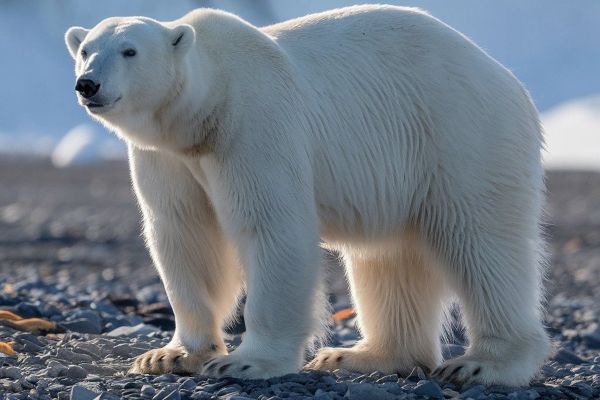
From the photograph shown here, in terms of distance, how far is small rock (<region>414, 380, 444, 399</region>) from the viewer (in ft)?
13.9

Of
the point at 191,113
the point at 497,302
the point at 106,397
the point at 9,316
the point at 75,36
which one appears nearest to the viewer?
the point at 106,397

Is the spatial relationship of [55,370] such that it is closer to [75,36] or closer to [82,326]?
[75,36]

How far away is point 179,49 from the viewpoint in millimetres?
4363

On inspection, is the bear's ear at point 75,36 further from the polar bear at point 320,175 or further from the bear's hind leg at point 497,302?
the bear's hind leg at point 497,302

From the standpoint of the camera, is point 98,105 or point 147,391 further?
point 98,105

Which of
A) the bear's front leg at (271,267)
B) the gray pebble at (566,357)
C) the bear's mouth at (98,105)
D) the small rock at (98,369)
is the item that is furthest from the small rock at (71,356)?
the gray pebble at (566,357)

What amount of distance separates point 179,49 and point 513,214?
1461 millimetres

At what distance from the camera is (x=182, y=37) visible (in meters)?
4.37

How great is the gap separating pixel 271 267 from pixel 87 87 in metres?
0.89

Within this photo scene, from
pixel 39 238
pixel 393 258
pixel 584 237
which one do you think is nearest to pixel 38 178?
pixel 39 238

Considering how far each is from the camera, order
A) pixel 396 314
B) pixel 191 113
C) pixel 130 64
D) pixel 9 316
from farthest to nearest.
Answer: pixel 9 316, pixel 396 314, pixel 191 113, pixel 130 64

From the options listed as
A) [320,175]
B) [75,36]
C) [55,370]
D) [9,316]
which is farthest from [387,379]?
[9,316]

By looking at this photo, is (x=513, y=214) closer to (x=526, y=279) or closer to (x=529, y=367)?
(x=526, y=279)

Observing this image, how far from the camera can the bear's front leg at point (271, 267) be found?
4359mm
